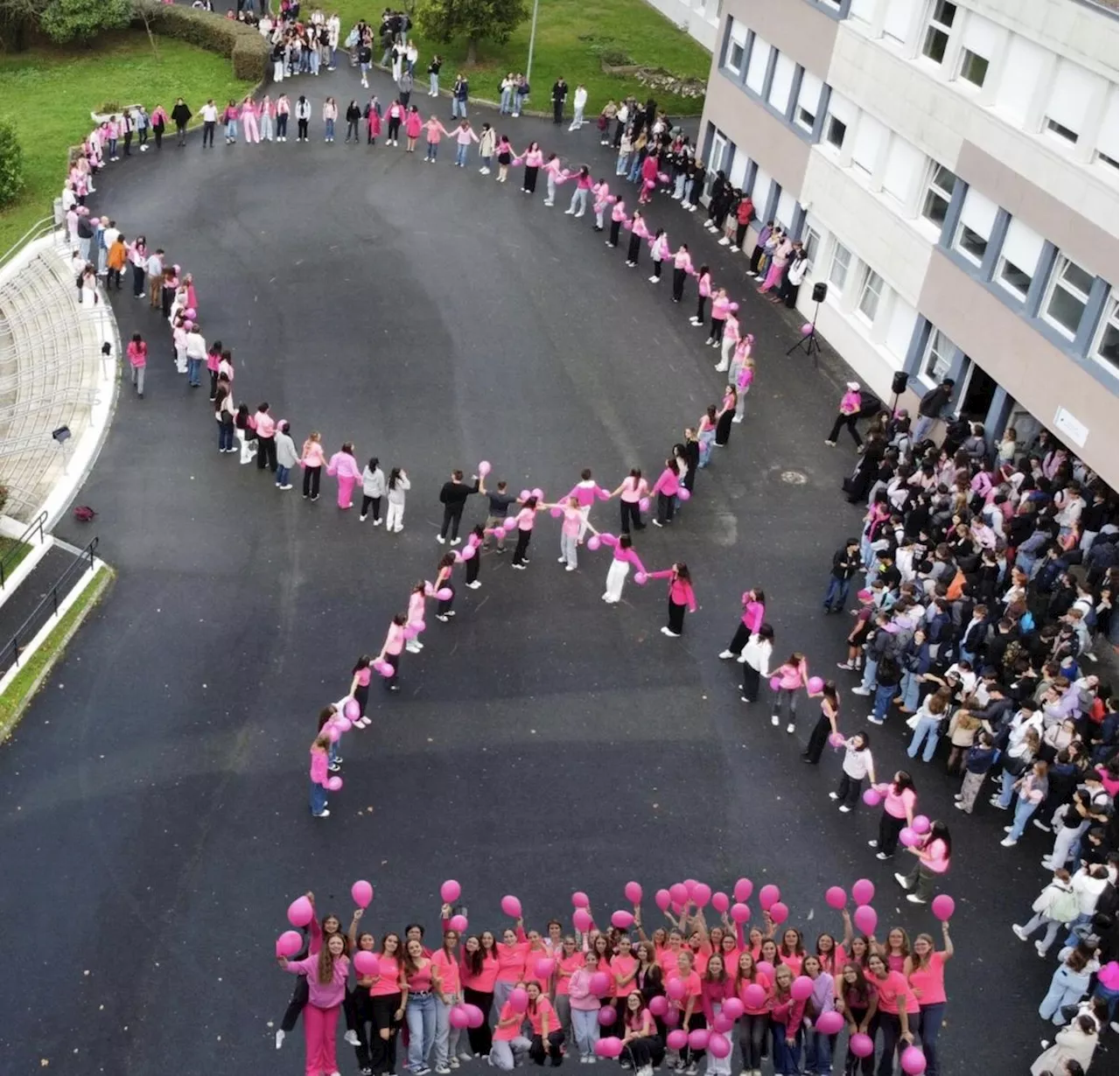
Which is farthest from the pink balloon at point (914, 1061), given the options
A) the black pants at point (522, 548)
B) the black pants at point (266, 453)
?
the black pants at point (266, 453)

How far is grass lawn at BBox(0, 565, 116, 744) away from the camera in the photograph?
17.6m

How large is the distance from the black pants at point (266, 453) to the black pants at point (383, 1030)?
39.8 ft

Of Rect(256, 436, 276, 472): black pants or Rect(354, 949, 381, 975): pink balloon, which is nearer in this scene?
Rect(354, 949, 381, 975): pink balloon

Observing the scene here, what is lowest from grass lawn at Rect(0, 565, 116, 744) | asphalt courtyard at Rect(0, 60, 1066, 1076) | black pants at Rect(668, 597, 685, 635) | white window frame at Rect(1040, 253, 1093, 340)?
grass lawn at Rect(0, 565, 116, 744)

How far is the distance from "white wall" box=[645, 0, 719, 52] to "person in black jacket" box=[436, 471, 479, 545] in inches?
1218

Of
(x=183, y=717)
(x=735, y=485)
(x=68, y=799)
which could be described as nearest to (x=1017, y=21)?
(x=735, y=485)

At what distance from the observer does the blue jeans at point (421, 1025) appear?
1283 cm

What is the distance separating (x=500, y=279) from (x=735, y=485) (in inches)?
381

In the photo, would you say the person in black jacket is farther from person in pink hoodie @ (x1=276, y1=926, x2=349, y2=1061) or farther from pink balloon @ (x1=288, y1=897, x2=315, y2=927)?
person in pink hoodie @ (x1=276, y1=926, x2=349, y2=1061)

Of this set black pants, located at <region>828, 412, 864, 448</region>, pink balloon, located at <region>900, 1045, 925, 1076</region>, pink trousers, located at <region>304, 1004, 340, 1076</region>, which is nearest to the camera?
pink balloon, located at <region>900, 1045, 925, 1076</region>

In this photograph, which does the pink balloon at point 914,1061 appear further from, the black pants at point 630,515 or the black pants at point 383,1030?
the black pants at point 630,515

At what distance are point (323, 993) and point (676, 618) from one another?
29.2ft

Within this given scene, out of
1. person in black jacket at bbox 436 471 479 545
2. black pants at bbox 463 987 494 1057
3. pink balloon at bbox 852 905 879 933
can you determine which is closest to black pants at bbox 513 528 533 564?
person in black jacket at bbox 436 471 479 545

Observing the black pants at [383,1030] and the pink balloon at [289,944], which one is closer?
the pink balloon at [289,944]
